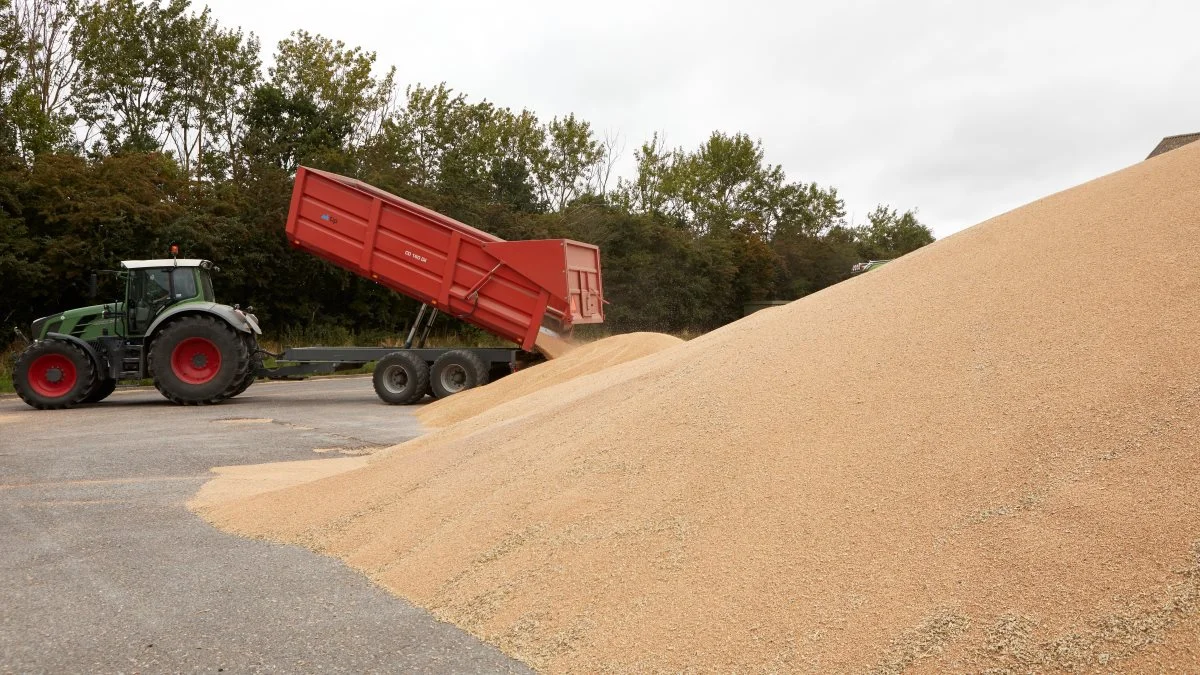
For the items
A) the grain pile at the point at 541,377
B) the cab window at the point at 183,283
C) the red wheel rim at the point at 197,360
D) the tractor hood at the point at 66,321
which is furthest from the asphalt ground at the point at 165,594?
the tractor hood at the point at 66,321

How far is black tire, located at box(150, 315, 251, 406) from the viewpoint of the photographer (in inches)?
504

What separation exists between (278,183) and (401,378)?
10.4 m

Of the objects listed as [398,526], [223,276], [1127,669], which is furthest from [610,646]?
[223,276]

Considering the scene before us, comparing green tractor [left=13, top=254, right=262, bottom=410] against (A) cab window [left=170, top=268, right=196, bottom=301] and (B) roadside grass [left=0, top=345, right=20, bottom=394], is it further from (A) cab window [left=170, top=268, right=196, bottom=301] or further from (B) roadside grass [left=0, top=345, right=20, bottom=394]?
(B) roadside grass [left=0, top=345, right=20, bottom=394]

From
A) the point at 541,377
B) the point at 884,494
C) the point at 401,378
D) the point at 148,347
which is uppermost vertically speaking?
the point at 884,494

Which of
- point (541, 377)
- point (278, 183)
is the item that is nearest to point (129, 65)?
point (278, 183)

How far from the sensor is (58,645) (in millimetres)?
3611

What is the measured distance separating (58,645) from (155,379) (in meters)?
10.1

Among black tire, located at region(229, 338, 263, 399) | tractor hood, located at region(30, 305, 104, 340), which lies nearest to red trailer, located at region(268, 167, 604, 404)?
black tire, located at region(229, 338, 263, 399)

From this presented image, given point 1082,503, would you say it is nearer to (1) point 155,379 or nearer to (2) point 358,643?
(2) point 358,643

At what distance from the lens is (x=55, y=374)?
12.8 m

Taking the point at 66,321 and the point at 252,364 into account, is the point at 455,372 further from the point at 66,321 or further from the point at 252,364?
the point at 66,321

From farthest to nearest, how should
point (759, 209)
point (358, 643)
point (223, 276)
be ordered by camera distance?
point (759, 209) → point (223, 276) → point (358, 643)

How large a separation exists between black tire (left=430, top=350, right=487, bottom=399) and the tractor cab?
3.70 meters
